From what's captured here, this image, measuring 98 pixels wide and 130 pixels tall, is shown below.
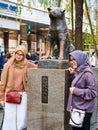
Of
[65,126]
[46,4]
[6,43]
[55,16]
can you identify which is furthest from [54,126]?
[6,43]

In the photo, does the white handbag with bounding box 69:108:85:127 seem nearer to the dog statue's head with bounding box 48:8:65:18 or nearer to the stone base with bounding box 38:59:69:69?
the stone base with bounding box 38:59:69:69

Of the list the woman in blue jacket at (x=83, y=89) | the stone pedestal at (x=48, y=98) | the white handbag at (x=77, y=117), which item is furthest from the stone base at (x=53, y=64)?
the white handbag at (x=77, y=117)

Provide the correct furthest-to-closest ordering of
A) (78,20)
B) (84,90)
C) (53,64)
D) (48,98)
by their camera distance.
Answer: (78,20), (53,64), (48,98), (84,90)

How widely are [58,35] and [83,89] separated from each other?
2.29 m

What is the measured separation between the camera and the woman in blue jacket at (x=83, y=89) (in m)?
5.88

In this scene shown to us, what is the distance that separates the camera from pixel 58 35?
8.02 m

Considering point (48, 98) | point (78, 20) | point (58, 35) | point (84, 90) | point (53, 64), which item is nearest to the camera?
point (84, 90)

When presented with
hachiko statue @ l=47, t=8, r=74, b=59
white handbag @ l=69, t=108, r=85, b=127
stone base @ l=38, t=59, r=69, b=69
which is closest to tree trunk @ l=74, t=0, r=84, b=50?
hachiko statue @ l=47, t=8, r=74, b=59

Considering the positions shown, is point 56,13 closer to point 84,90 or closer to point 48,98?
point 48,98

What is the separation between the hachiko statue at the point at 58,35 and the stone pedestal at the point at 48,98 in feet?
2.52

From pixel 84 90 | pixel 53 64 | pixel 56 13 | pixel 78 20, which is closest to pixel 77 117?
pixel 84 90

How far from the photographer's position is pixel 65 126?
7.35m

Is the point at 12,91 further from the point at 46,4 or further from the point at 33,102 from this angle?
the point at 46,4

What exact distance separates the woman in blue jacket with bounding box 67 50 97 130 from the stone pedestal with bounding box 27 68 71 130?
1.08 meters
